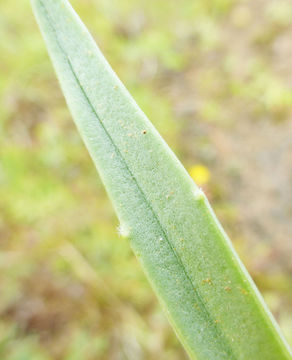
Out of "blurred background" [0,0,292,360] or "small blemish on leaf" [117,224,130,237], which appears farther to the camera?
"blurred background" [0,0,292,360]

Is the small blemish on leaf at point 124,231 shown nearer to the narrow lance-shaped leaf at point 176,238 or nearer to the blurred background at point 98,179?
the narrow lance-shaped leaf at point 176,238

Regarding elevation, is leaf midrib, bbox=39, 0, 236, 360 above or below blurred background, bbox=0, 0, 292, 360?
above

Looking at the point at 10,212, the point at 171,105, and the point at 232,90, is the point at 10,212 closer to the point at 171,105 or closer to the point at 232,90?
the point at 171,105

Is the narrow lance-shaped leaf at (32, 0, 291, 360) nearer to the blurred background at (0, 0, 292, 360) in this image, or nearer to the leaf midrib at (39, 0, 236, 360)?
the leaf midrib at (39, 0, 236, 360)

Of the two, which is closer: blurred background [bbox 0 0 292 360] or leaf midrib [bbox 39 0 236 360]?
leaf midrib [bbox 39 0 236 360]

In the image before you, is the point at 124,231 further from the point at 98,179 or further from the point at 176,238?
the point at 98,179

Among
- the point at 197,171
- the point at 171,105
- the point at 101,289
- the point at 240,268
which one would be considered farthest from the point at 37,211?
the point at 240,268

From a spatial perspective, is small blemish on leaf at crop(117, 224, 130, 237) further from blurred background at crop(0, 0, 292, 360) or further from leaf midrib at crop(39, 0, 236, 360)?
blurred background at crop(0, 0, 292, 360)

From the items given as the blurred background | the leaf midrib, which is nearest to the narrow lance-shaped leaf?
the leaf midrib
